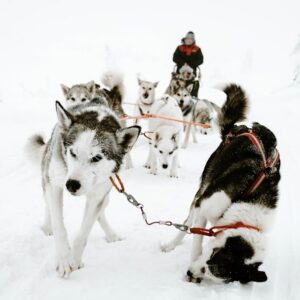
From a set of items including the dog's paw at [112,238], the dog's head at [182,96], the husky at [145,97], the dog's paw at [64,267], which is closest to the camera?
the dog's paw at [64,267]

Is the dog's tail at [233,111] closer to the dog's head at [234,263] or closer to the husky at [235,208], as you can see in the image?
the husky at [235,208]

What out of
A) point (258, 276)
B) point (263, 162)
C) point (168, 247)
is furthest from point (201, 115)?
point (258, 276)

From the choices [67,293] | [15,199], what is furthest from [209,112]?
[67,293]

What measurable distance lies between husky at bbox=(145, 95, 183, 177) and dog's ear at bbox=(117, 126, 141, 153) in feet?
8.73

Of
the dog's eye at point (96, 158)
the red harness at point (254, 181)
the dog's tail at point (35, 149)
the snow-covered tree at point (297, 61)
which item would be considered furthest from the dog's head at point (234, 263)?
the snow-covered tree at point (297, 61)

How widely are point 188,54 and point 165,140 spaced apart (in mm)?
4177

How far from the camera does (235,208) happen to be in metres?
2.23

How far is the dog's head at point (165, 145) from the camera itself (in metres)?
5.02

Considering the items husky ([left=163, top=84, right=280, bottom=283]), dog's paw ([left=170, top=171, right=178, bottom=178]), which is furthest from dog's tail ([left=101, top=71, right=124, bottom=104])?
husky ([left=163, top=84, right=280, bottom=283])

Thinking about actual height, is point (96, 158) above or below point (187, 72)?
above

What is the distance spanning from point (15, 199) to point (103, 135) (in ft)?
7.18

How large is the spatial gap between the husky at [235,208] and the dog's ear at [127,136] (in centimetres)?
68

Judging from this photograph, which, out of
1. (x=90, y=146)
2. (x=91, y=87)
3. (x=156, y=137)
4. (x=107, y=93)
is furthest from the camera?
(x=91, y=87)

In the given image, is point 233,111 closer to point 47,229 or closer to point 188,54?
point 47,229
